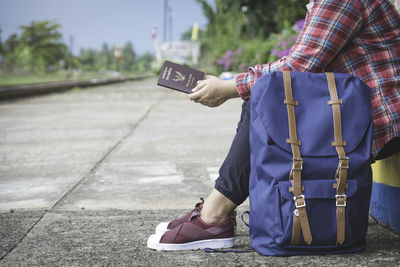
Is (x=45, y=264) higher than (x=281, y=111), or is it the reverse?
(x=281, y=111)

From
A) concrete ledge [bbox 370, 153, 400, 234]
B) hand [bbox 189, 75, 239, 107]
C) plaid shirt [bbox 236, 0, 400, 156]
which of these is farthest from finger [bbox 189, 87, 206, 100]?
concrete ledge [bbox 370, 153, 400, 234]

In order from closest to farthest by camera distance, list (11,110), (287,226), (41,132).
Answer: (287,226) < (41,132) < (11,110)

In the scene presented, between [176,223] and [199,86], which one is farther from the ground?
[199,86]

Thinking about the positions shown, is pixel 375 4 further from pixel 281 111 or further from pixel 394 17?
pixel 281 111

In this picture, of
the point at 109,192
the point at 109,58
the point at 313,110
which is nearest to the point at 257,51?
the point at 109,192

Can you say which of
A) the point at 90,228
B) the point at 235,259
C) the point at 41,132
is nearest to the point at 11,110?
the point at 41,132

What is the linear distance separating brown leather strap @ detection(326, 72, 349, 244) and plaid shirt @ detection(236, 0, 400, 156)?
0.53 feet

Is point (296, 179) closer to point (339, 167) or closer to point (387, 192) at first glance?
point (339, 167)

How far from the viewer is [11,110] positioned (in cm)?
898

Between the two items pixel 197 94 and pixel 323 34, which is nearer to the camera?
pixel 323 34

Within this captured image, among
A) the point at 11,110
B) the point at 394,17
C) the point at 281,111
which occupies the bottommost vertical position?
the point at 11,110

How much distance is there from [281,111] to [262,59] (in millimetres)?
11468

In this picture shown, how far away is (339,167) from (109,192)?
1.71 m

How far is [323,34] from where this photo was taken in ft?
5.85
